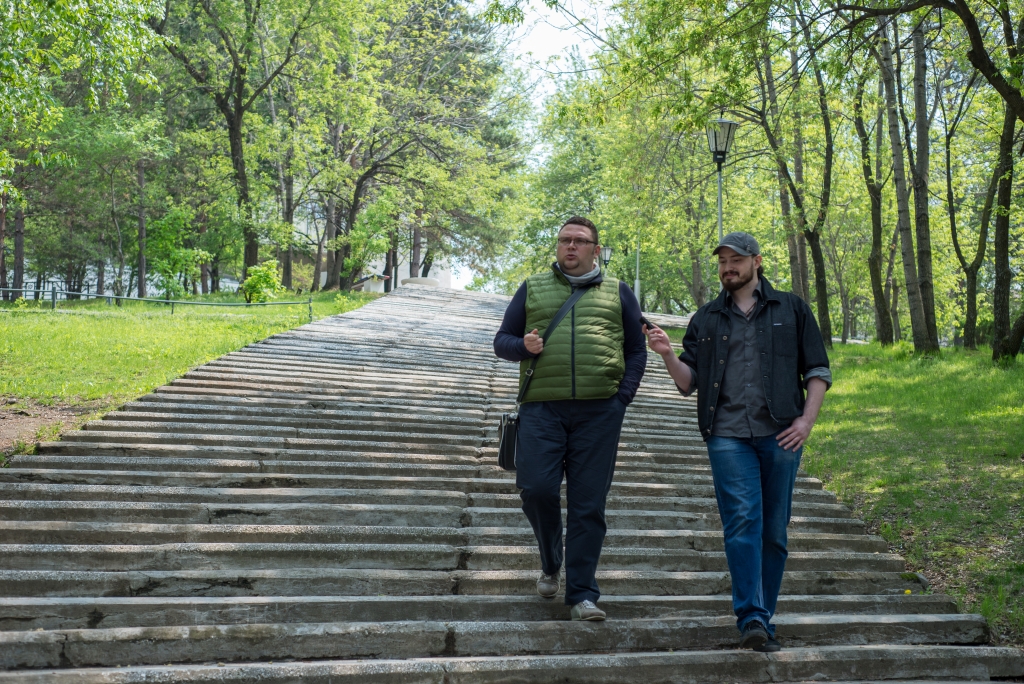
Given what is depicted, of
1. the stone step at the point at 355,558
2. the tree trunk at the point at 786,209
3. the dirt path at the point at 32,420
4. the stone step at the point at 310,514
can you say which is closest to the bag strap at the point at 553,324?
the stone step at the point at 355,558

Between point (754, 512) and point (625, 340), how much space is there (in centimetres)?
105

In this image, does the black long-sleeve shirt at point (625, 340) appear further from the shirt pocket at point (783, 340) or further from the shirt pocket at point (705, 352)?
the shirt pocket at point (783, 340)

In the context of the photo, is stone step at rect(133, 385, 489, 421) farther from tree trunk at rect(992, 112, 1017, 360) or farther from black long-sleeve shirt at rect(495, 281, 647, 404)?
tree trunk at rect(992, 112, 1017, 360)

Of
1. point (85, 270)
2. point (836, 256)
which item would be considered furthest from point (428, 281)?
point (85, 270)

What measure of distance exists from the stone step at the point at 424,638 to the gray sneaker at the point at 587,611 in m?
0.05

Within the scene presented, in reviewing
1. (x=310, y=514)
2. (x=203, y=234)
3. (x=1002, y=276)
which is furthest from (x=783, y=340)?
(x=203, y=234)

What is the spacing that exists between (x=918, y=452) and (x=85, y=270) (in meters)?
45.8

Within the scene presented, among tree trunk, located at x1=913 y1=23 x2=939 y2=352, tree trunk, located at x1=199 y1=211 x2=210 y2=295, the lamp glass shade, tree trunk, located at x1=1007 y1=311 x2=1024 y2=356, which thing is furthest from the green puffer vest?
tree trunk, located at x1=199 y1=211 x2=210 y2=295

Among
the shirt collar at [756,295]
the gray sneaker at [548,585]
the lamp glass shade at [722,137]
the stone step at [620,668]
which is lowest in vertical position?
the stone step at [620,668]

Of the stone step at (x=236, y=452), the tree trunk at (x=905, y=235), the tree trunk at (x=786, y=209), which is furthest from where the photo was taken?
the tree trunk at (x=786, y=209)

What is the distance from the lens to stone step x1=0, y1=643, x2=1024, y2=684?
3592 mm

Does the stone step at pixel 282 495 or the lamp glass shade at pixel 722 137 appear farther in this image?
the lamp glass shade at pixel 722 137

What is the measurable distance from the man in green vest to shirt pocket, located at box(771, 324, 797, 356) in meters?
0.63

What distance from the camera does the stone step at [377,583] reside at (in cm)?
448
